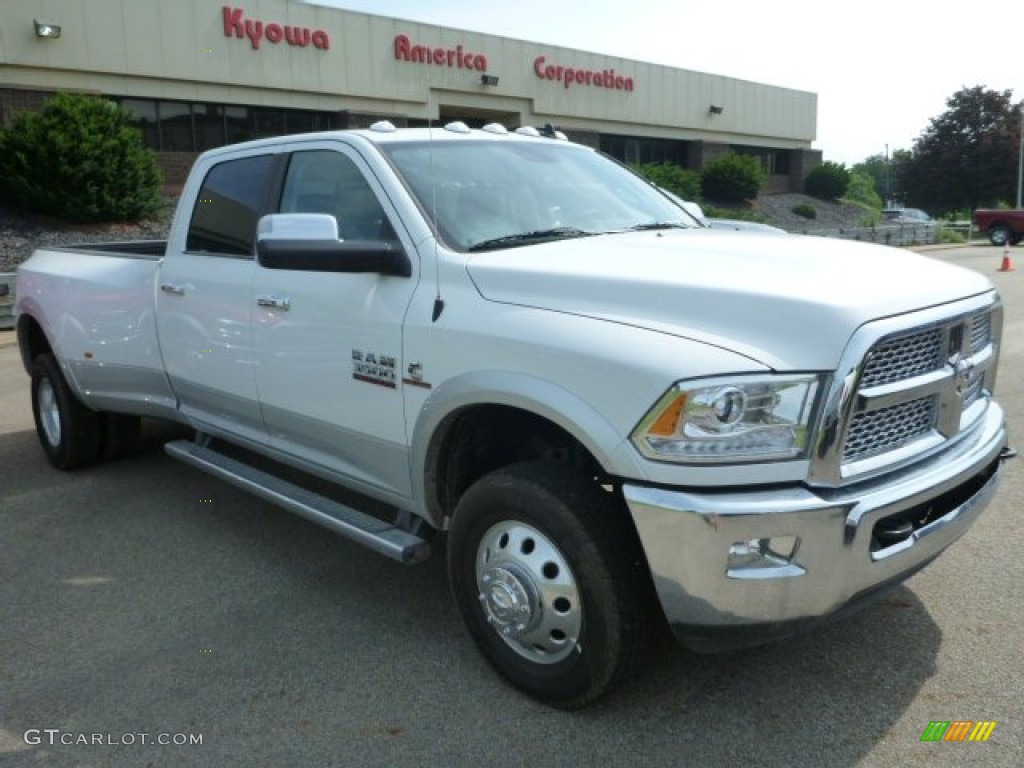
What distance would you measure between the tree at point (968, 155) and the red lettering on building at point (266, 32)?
1483 inches

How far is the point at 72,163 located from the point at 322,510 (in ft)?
59.3

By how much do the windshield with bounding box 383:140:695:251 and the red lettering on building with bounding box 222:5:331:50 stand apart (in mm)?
23951

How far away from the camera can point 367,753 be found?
2885mm

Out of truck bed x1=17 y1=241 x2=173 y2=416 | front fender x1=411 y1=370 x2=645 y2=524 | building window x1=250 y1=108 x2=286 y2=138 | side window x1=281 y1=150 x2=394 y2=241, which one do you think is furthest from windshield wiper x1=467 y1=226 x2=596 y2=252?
building window x1=250 y1=108 x2=286 y2=138

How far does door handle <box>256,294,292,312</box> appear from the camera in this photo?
156 inches

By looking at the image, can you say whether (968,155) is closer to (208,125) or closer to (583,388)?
(208,125)

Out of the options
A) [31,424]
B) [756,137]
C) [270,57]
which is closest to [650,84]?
[756,137]

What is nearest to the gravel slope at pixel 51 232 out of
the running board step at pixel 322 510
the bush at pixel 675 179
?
the running board step at pixel 322 510

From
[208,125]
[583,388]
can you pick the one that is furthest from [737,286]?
[208,125]

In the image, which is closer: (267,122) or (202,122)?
(202,122)

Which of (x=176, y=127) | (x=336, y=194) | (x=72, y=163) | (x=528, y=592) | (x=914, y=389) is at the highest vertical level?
(x=176, y=127)

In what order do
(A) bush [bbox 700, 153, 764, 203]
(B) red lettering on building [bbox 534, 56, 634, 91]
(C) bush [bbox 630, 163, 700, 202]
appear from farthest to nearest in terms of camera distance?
(A) bush [bbox 700, 153, 764, 203], (B) red lettering on building [bbox 534, 56, 634, 91], (C) bush [bbox 630, 163, 700, 202]

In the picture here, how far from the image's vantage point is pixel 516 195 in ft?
12.5

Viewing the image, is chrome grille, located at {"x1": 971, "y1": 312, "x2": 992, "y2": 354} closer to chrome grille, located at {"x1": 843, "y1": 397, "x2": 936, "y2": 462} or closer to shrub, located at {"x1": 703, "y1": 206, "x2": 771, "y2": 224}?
chrome grille, located at {"x1": 843, "y1": 397, "x2": 936, "y2": 462}
